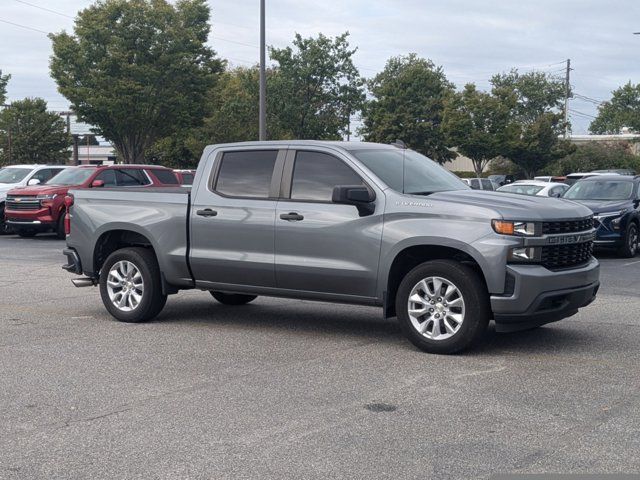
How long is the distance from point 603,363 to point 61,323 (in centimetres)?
562

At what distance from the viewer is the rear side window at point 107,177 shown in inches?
852

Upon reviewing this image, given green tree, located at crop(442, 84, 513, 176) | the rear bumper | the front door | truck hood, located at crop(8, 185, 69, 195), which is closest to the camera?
the front door

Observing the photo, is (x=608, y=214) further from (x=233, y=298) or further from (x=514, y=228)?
(x=514, y=228)

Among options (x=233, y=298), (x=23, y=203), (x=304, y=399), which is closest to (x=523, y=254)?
(x=304, y=399)

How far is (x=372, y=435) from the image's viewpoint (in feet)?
18.2

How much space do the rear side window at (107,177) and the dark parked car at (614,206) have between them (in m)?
10.7

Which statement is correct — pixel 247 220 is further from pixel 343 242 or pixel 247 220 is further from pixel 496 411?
pixel 496 411

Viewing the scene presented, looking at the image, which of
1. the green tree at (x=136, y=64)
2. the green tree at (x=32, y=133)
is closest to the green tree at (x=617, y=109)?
the green tree at (x=32, y=133)

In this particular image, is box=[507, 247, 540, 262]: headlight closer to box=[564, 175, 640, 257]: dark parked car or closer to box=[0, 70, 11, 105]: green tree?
box=[564, 175, 640, 257]: dark parked car

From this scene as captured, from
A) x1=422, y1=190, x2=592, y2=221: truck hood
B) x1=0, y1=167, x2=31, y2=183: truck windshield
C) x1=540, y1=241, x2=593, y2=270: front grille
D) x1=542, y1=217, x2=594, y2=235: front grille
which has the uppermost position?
x1=422, y1=190, x2=592, y2=221: truck hood

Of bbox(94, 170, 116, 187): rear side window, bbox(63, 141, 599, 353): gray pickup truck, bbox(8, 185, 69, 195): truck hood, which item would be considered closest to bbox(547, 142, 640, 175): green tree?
bbox(94, 170, 116, 187): rear side window

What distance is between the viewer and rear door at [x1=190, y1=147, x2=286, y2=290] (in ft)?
29.1

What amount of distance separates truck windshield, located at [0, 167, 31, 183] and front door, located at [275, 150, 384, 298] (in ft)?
58.7

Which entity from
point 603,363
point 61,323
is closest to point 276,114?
point 61,323
